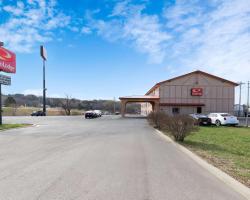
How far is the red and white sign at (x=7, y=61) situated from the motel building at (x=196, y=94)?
2352 centimetres

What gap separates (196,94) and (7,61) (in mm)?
33691

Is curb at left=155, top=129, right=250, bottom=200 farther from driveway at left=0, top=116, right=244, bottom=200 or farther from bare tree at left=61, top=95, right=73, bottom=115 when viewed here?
bare tree at left=61, top=95, right=73, bottom=115

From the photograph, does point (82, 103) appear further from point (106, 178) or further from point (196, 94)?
point (106, 178)

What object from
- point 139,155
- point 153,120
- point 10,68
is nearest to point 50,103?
point 10,68

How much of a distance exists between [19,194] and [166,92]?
4506 cm

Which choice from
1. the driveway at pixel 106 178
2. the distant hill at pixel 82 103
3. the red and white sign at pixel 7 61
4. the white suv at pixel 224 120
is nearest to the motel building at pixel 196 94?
the white suv at pixel 224 120

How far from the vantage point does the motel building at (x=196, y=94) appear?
4847cm

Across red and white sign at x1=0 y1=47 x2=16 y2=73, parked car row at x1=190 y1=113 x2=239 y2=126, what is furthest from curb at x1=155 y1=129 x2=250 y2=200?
red and white sign at x1=0 y1=47 x2=16 y2=73

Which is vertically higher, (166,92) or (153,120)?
(166,92)

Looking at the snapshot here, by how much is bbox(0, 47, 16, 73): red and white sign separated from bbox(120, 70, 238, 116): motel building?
2352 centimetres

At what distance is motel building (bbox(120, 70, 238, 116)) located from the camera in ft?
159

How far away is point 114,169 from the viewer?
692cm

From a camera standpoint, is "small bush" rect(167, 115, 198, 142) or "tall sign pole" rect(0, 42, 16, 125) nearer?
"small bush" rect(167, 115, 198, 142)

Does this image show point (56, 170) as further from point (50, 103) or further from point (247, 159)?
point (50, 103)
